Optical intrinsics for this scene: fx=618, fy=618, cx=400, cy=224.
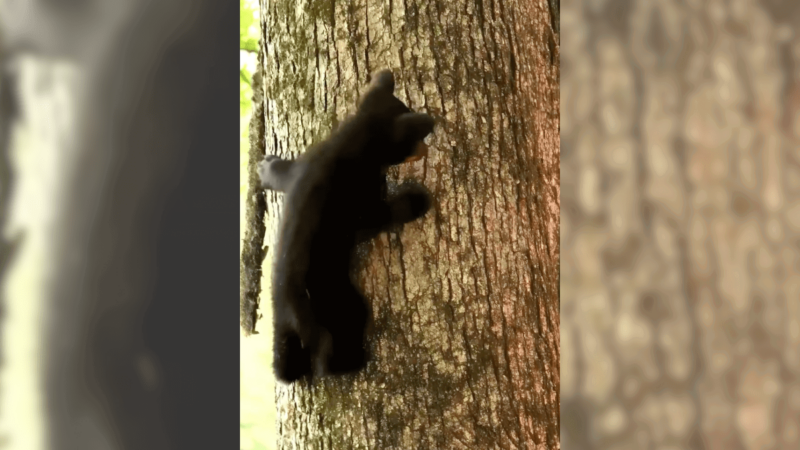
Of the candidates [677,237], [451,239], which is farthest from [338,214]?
[677,237]

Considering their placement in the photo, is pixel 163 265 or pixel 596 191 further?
pixel 163 265

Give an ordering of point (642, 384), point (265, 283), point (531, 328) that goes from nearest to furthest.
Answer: point (642, 384) → point (531, 328) → point (265, 283)

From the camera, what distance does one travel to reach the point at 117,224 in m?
0.57

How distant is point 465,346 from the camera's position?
2.77ft

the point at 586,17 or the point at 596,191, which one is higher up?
the point at 586,17

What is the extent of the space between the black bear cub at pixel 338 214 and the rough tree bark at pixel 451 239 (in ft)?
0.10

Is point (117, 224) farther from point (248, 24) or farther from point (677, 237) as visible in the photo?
point (248, 24)

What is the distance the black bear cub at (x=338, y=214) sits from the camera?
792mm

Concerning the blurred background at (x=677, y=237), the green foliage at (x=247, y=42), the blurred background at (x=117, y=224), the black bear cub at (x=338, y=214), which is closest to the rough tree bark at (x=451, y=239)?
the black bear cub at (x=338, y=214)

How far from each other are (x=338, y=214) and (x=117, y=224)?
11.6 inches

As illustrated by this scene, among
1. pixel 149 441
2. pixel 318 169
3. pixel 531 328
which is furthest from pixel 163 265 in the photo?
pixel 531 328

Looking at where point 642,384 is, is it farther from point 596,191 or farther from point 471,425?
point 471,425

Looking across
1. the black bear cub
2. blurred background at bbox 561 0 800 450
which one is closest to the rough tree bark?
the black bear cub

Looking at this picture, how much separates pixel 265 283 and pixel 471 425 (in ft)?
1.62
